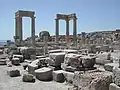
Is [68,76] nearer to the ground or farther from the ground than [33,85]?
farther from the ground

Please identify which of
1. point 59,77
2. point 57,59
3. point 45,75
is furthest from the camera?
point 57,59

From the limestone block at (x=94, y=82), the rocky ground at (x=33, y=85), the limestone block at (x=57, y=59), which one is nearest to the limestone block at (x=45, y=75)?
the rocky ground at (x=33, y=85)

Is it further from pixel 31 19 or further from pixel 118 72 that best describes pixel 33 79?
pixel 31 19

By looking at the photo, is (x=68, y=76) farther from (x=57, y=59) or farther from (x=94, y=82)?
(x=94, y=82)

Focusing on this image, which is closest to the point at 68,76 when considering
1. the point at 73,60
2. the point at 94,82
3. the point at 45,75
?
the point at 73,60

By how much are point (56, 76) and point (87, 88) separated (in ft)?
9.85

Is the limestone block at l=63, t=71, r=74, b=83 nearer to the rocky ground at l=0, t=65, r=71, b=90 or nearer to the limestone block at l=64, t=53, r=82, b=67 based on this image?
the rocky ground at l=0, t=65, r=71, b=90

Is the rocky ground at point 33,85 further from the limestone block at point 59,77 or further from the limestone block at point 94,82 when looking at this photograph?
the limestone block at point 94,82

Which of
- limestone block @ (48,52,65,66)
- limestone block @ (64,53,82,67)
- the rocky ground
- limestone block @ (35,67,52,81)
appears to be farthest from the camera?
limestone block @ (48,52,65,66)

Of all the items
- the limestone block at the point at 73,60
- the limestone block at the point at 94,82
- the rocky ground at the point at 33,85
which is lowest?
the rocky ground at the point at 33,85

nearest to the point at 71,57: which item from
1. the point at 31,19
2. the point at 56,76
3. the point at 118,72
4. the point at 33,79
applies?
the point at 56,76

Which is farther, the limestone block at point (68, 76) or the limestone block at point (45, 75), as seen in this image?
the limestone block at point (45, 75)

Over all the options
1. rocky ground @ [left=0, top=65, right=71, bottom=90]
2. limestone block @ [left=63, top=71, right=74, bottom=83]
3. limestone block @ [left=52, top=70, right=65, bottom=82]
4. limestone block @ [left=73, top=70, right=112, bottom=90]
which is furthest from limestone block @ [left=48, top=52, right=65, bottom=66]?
limestone block @ [left=73, top=70, right=112, bottom=90]

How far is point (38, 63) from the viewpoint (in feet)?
35.5
